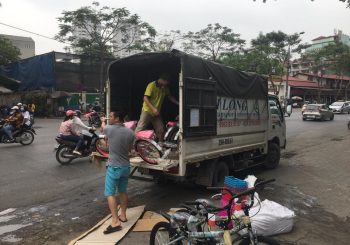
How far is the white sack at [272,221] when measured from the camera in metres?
5.29

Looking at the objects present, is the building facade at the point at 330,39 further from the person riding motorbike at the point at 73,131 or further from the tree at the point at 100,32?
the person riding motorbike at the point at 73,131

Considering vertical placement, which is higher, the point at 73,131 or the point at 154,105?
the point at 154,105

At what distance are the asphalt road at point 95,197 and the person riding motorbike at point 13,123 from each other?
83.9 inches

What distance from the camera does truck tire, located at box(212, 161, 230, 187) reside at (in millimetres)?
7262

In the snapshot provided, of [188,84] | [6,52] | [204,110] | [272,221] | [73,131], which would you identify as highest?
[6,52]

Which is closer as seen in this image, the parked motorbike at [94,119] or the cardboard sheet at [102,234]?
the cardboard sheet at [102,234]

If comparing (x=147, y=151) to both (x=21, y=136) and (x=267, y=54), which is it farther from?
(x=267, y=54)

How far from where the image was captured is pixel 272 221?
5328 millimetres

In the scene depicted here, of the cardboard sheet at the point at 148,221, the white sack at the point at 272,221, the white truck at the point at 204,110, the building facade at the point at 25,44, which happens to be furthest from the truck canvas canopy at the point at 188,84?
the building facade at the point at 25,44

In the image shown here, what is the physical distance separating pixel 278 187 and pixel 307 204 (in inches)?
47.1

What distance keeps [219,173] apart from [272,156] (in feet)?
11.0

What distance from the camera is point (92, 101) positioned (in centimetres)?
3603

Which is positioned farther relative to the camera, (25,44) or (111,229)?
(25,44)

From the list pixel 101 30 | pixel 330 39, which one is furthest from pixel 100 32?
pixel 330 39
